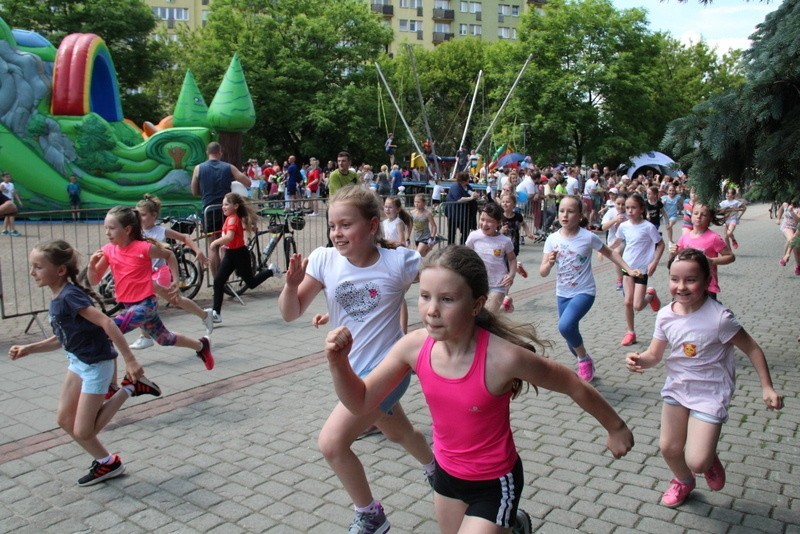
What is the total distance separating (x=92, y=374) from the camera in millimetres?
4348

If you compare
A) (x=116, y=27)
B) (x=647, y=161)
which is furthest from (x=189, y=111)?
(x=647, y=161)

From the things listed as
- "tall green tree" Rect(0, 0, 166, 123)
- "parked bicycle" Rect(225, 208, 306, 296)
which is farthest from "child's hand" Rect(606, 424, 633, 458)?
"tall green tree" Rect(0, 0, 166, 123)

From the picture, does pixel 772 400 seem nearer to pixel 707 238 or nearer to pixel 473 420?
pixel 473 420

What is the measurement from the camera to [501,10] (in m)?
86.4

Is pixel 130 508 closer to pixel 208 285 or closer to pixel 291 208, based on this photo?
pixel 208 285

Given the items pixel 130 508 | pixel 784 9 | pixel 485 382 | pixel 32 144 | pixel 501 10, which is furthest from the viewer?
pixel 501 10

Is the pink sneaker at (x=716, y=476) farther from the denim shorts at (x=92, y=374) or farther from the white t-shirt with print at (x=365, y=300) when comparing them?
the denim shorts at (x=92, y=374)

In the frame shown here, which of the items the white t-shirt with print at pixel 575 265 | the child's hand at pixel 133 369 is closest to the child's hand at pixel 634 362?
the white t-shirt with print at pixel 575 265

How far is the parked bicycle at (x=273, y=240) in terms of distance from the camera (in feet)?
36.6

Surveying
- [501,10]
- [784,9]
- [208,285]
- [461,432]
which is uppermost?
[501,10]

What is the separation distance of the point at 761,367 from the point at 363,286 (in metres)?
2.17

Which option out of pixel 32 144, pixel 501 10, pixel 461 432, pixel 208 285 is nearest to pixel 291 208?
pixel 208 285

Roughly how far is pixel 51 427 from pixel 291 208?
7842 mm

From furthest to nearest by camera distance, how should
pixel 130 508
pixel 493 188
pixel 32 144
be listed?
pixel 493 188 < pixel 32 144 < pixel 130 508
